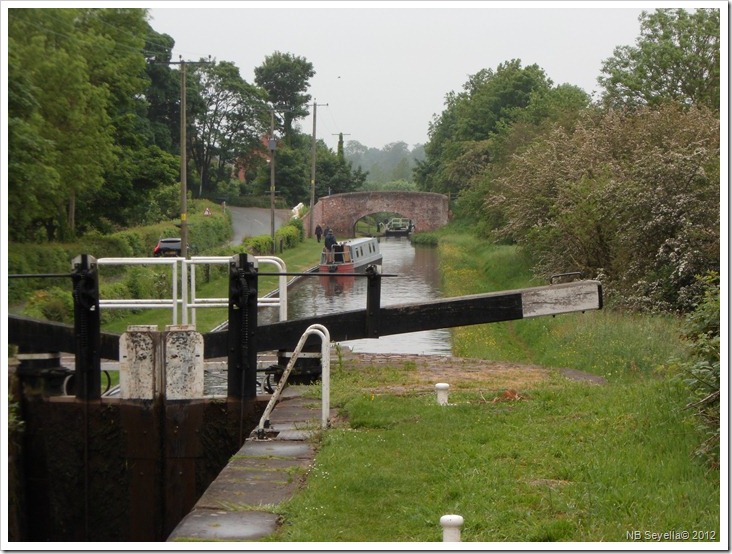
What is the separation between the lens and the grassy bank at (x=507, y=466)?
514 centimetres

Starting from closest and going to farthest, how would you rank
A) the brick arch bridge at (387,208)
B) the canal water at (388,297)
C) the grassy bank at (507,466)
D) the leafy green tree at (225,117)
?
the grassy bank at (507,466) < the canal water at (388,297) < the leafy green tree at (225,117) < the brick arch bridge at (387,208)

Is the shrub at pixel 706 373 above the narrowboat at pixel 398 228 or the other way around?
the other way around

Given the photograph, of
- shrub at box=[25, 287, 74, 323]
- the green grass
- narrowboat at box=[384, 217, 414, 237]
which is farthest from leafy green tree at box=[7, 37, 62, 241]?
narrowboat at box=[384, 217, 414, 237]

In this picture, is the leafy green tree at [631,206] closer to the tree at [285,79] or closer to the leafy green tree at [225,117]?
the leafy green tree at [225,117]

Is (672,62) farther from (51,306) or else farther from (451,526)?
(451,526)

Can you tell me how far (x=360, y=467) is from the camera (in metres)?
6.19

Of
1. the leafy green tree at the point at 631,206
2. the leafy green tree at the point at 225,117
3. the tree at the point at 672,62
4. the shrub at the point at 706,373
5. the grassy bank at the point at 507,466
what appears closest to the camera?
the grassy bank at the point at 507,466

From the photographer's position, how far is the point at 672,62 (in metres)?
34.0

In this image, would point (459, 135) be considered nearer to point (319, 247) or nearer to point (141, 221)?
point (319, 247)

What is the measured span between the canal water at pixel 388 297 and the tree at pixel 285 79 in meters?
20.1

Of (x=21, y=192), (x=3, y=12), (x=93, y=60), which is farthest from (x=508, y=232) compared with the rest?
(x=3, y=12)

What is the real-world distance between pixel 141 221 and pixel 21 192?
23.0 metres

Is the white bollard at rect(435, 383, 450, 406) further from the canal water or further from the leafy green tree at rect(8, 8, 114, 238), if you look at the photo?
the canal water

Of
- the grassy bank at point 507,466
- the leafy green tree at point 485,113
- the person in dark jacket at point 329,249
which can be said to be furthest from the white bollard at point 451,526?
the leafy green tree at point 485,113
